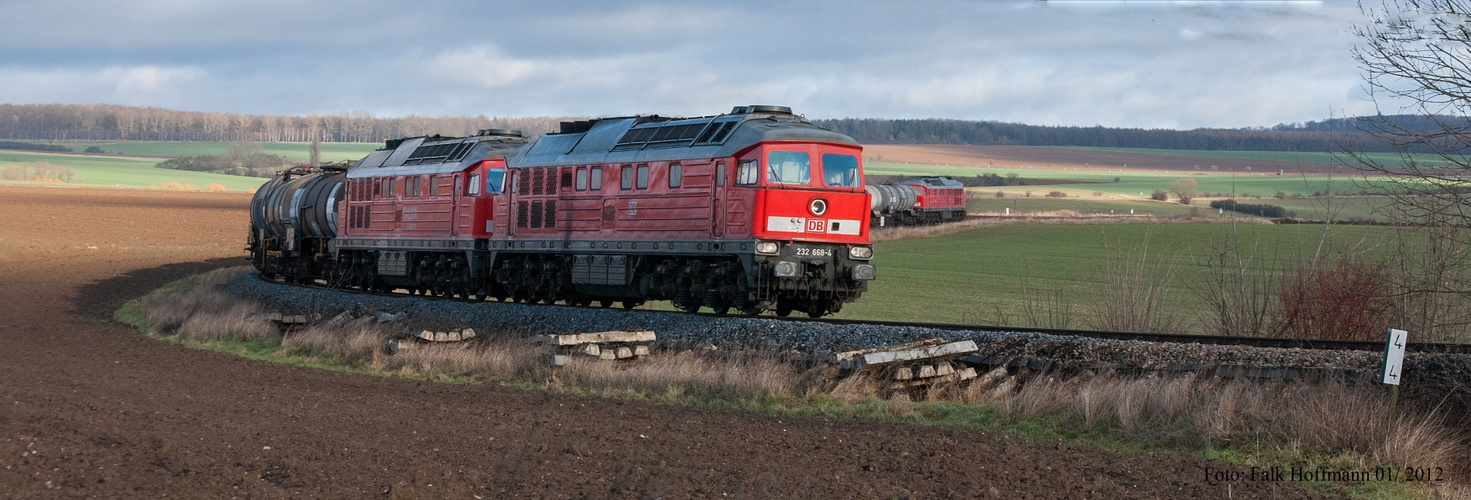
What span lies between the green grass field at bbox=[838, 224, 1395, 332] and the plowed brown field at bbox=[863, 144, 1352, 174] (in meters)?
69.8

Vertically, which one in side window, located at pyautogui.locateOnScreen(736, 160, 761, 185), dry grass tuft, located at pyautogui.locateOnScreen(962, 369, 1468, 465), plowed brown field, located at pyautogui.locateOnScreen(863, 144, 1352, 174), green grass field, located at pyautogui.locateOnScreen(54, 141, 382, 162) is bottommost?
dry grass tuft, located at pyautogui.locateOnScreen(962, 369, 1468, 465)

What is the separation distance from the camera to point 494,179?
83.1ft

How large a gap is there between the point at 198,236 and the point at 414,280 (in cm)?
3682

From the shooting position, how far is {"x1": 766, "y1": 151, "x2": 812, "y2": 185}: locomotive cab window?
61.7 ft

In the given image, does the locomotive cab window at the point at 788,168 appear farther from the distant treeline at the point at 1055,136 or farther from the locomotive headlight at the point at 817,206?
the distant treeline at the point at 1055,136

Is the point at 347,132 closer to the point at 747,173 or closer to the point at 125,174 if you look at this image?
the point at 125,174

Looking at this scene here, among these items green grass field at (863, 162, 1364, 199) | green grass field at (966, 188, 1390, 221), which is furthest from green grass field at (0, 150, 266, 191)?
green grass field at (966, 188, 1390, 221)

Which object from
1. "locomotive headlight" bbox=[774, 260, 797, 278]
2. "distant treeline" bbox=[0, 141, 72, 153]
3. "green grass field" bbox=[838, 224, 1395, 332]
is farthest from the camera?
"distant treeline" bbox=[0, 141, 72, 153]

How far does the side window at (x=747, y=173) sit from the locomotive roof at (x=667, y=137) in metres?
0.28

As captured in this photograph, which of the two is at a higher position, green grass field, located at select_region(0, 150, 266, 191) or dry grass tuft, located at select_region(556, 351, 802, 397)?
green grass field, located at select_region(0, 150, 266, 191)

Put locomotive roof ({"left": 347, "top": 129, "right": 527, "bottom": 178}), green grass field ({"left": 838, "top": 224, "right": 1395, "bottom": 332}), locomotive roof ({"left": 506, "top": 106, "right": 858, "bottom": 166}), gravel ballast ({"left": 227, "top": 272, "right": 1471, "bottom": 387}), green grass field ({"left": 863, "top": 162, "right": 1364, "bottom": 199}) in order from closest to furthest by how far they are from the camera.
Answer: gravel ballast ({"left": 227, "top": 272, "right": 1471, "bottom": 387}) → locomotive roof ({"left": 506, "top": 106, "right": 858, "bottom": 166}) → locomotive roof ({"left": 347, "top": 129, "right": 527, "bottom": 178}) → green grass field ({"left": 838, "top": 224, "right": 1395, "bottom": 332}) → green grass field ({"left": 863, "top": 162, "right": 1364, "bottom": 199})

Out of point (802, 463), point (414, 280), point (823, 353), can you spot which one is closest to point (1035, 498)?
point (802, 463)

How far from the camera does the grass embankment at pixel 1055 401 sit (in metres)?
10.5

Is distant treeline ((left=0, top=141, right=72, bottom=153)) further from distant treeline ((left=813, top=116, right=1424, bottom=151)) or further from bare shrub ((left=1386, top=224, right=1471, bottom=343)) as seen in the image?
bare shrub ((left=1386, top=224, right=1471, bottom=343))
